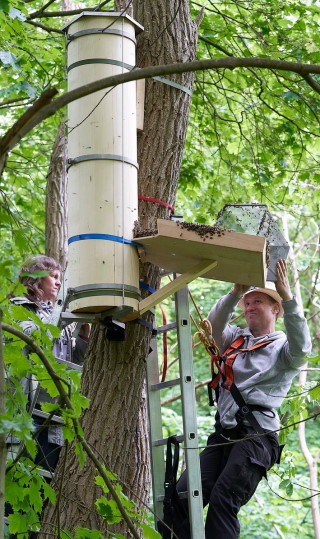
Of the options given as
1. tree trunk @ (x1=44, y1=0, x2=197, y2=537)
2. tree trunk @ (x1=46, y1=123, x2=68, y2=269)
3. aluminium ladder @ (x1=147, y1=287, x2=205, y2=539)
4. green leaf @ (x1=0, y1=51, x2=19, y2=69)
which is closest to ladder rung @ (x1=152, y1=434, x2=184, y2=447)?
aluminium ladder @ (x1=147, y1=287, x2=205, y2=539)

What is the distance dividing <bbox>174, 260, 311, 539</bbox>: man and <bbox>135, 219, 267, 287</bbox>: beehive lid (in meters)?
0.44

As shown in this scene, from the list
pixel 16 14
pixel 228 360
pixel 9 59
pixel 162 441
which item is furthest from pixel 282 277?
pixel 9 59

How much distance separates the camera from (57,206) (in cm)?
655

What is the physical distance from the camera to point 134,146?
3.88 metres

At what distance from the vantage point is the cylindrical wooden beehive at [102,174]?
11.9 ft

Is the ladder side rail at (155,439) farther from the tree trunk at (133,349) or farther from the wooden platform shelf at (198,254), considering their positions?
the wooden platform shelf at (198,254)

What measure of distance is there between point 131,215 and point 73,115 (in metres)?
0.52

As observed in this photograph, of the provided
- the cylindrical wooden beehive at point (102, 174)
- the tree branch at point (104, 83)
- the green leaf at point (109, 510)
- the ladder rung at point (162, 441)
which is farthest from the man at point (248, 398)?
the tree branch at point (104, 83)

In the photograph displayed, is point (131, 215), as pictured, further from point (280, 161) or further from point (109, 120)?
point (280, 161)

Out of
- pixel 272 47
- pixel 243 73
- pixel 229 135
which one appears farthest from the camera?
pixel 229 135

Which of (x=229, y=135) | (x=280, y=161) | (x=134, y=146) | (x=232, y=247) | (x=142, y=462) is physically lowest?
(x=142, y=462)

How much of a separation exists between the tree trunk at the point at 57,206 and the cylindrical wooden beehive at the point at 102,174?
2.54m

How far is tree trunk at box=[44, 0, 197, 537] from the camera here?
12.8 feet

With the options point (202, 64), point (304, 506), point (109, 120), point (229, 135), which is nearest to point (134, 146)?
point (109, 120)
